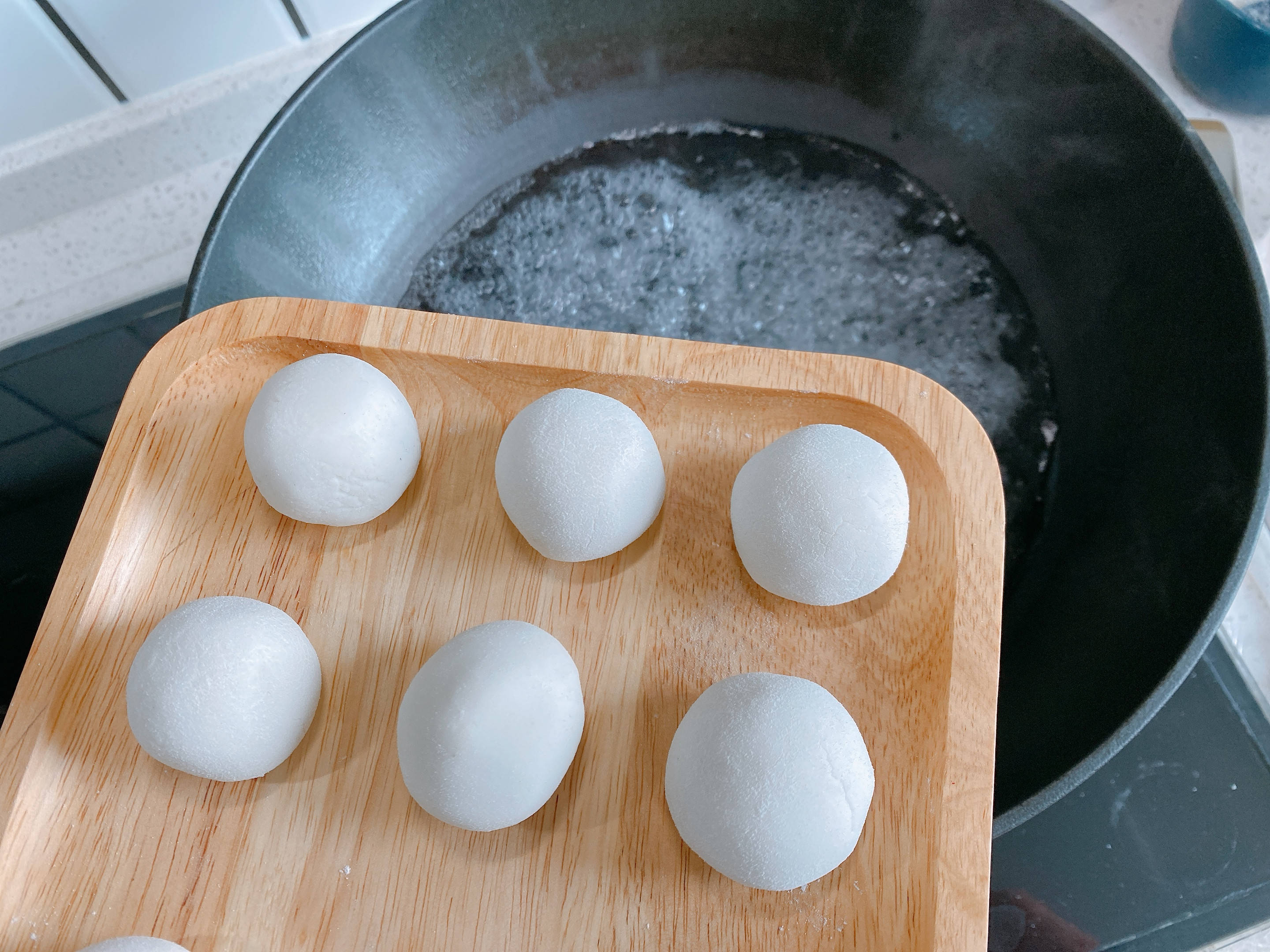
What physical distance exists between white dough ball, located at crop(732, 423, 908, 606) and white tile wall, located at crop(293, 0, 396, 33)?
671 mm

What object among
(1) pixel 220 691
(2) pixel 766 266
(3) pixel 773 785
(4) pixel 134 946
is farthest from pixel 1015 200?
(4) pixel 134 946

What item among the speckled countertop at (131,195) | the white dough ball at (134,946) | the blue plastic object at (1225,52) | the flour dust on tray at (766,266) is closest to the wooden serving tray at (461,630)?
A: the white dough ball at (134,946)

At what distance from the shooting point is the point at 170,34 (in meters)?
0.76

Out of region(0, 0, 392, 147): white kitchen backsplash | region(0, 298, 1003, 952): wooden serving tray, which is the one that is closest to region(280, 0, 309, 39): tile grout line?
region(0, 0, 392, 147): white kitchen backsplash

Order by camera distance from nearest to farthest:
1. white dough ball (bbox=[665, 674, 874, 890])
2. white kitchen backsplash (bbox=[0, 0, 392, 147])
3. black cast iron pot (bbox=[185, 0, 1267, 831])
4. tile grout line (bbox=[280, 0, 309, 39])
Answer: white dough ball (bbox=[665, 674, 874, 890]) → black cast iron pot (bbox=[185, 0, 1267, 831]) → white kitchen backsplash (bbox=[0, 0, 392, 147]) → tile grout line (bbox=[280, 0, 309, 39])

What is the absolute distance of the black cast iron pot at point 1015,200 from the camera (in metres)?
0.59

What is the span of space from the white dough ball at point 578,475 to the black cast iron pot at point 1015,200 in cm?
29

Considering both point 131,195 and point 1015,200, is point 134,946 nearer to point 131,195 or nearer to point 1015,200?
point 131,195

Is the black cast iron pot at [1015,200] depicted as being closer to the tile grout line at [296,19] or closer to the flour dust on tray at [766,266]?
the flour dust on tray at [766,266]

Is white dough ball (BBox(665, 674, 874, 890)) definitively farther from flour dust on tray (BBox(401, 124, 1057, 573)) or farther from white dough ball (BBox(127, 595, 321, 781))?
flour dust on tray (BBox(401, 124, 1057, 573))

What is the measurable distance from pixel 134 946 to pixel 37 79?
0.74m

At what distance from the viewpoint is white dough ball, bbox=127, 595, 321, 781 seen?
0.46 meters

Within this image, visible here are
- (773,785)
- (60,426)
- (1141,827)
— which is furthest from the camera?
(60,426)

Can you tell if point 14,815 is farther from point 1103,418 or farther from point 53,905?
point 1103,418
